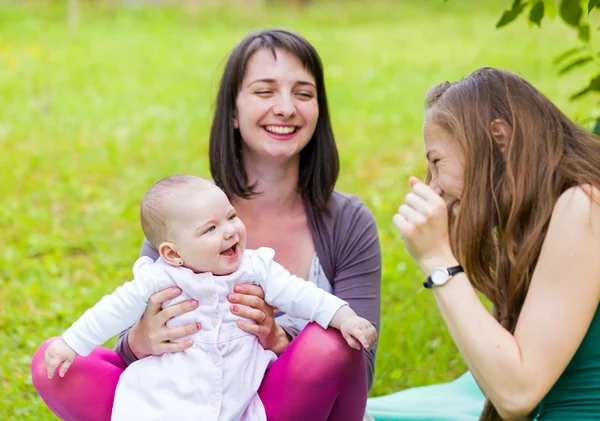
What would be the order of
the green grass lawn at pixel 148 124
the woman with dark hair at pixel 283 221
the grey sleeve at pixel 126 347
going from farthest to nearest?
the green grass lawn at pixel 148 124 → the grey sleeve at pixel 126 347 → the woman with dark hair at pixel 283 221

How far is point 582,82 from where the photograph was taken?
29.9 ft

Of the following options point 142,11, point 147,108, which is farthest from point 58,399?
point 142,11

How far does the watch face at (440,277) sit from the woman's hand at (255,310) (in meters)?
0.66

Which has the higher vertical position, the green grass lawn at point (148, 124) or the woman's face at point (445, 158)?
the woman's face at point (445, 158)

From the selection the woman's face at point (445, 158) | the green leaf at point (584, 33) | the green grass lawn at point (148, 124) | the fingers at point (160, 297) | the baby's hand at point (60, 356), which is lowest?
the green grass lawn at point (148, 124)

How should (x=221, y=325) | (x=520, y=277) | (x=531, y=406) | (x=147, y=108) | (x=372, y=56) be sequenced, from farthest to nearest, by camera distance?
(x=372, y=56) → (x=147, y=108) → (x=221, y=325) → (x=520, y=277) → (x=531, y=406)

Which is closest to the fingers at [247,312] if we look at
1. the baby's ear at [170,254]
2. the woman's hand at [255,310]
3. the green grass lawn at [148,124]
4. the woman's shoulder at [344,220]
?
the woman's hand at [255,310]

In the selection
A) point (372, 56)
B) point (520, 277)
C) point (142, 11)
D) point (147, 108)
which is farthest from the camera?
point (142, 11)

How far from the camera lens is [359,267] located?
3193 millimetres

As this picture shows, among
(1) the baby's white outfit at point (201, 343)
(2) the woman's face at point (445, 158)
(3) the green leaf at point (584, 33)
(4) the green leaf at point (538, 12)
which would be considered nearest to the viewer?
(2) the woman's face at point (445, 158)

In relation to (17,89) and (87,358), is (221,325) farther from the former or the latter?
(17,89)

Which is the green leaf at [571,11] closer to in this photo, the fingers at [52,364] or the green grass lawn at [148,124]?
the green grass lawn at [148,124]

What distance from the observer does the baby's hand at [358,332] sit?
8.53 feet

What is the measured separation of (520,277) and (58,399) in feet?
4.98
